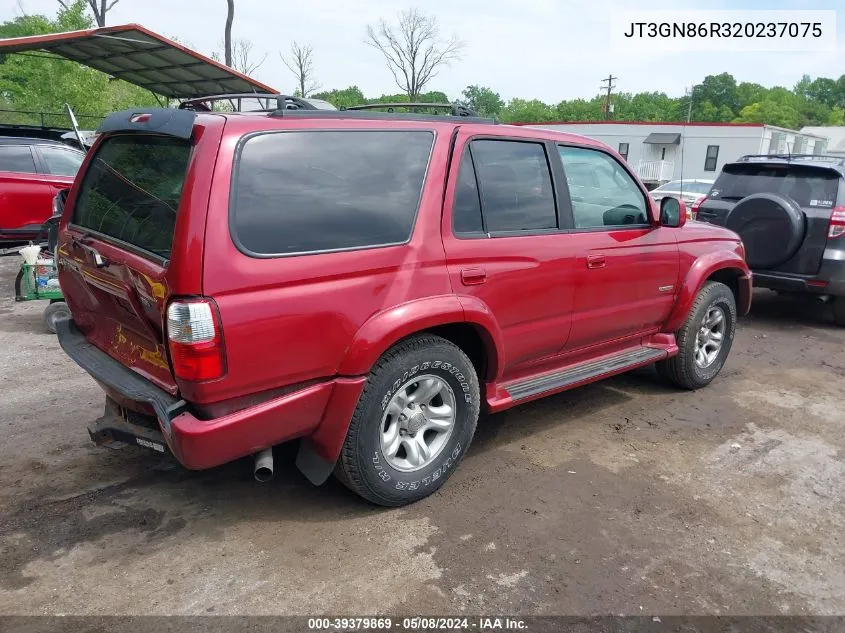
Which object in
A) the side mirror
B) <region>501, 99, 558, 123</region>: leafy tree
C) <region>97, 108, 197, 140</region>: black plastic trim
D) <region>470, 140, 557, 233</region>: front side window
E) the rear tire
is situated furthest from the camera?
<region>501, 99, 558, 123</region>: leafy tree

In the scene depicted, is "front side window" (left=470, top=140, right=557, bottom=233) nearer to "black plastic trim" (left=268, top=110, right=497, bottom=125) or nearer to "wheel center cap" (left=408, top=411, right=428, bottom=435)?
"black plastic trim" (left=268, top=110, right=497, bottom=125)

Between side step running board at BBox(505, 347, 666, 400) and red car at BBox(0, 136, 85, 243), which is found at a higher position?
red car at BBox(0, 136, 85, 243)

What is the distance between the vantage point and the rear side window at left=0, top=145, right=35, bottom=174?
8461 mm

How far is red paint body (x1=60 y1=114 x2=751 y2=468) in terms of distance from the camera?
2557 millimetres

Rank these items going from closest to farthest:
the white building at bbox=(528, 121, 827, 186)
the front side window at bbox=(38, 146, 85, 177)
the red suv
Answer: the red suv → the front side window at bbox=(38, 146, 85, 177) → the white building at bbox=(528, 121, 827, 186)

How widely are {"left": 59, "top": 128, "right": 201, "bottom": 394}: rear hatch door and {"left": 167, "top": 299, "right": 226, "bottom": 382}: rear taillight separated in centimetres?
7

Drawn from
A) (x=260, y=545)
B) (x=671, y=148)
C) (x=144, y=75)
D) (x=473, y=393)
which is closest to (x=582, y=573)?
(x=473, y=393)

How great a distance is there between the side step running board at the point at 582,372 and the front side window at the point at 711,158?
3808cm

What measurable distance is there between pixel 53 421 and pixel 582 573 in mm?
3416

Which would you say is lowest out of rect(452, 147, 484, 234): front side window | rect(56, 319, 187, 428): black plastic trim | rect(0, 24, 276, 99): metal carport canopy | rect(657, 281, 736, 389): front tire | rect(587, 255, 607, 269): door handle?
rect(657, 281, 736, 389): front tire

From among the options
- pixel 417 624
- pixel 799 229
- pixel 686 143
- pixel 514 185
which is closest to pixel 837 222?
pixel 799 229

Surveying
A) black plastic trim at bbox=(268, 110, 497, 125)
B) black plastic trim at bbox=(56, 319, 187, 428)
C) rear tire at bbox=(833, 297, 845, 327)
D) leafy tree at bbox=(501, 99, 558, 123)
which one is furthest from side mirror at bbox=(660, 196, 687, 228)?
leafy tree at bbox=(501, 99, 558, 123)

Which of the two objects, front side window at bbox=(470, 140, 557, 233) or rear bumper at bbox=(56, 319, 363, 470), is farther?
front side window at bbox=(470, 140, 557, 233)

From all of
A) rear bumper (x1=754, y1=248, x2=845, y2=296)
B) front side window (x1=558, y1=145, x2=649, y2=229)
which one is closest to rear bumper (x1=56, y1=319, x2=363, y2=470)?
front side window (x1=558, y1=145, x2=649, y2=229)
